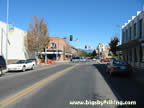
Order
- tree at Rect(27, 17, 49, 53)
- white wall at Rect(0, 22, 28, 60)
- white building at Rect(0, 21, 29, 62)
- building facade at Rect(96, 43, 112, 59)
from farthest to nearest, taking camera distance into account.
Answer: building facade at Rect(96, 43, 112, 59) → tree at Rect(27, 17, 49, 53) → white wall at Rect(0, 22, 28, 60) → white building at Rect(0, 21, 29, 62)

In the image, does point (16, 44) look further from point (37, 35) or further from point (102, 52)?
point (102, 52)

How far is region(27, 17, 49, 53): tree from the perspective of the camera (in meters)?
35.2

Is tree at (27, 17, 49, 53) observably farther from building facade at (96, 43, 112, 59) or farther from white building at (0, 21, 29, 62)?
building facade at (96, 43, 112, 59)

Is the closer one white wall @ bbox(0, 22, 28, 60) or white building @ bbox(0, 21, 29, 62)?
white building @ bbox(0, 21, 29, 62)

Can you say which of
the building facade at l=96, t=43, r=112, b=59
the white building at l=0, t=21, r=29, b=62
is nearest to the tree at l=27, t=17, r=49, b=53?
the white building at l=0, t=21, r=29, b=62

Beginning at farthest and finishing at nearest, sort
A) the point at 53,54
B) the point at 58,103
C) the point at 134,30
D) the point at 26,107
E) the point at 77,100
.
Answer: the point at 53,54 < the point at 134,30 < the point at 77,100 < the point at 58,103 < the point at 26,107

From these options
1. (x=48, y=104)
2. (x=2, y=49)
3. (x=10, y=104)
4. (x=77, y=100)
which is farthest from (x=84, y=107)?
(x=2, y=49)

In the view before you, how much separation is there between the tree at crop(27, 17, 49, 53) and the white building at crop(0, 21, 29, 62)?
1.47 metres

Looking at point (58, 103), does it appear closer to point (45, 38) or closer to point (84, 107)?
point (84, 107)

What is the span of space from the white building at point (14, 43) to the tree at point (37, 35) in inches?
58.0

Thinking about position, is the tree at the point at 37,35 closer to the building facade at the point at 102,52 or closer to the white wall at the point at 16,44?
the white wall at the point at 16,44

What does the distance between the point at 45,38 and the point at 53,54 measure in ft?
88.5

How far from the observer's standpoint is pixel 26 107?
5.43 metres

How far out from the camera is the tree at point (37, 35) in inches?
1384
